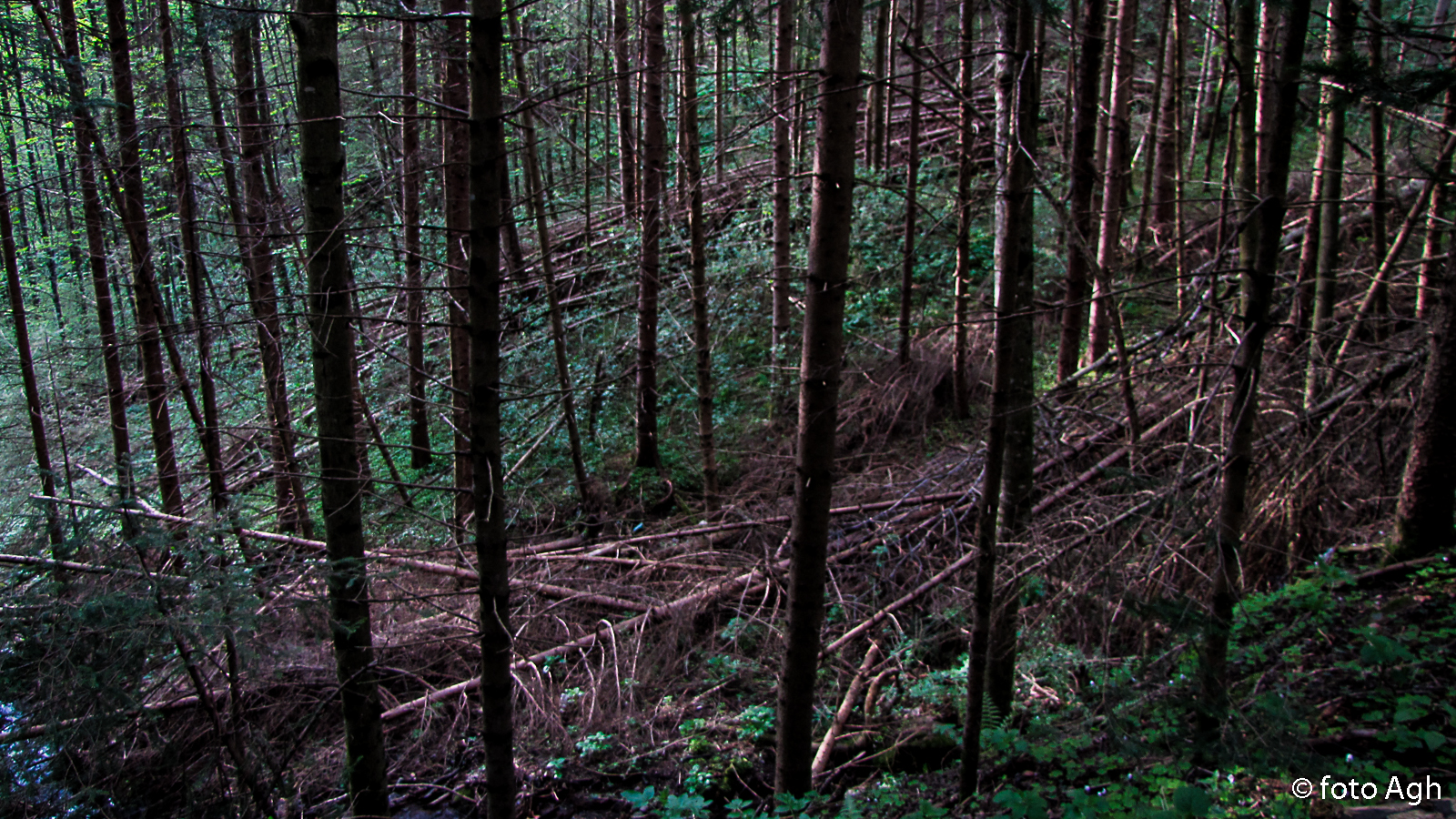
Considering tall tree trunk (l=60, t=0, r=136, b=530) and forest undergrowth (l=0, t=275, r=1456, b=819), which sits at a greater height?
tall tree trunk (l=60, t=0, r=136, b=530)

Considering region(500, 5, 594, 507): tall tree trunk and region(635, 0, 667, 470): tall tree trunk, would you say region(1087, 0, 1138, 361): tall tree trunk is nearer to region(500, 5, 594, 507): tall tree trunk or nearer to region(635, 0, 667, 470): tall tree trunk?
region(635, 0, 667, 470): tall tree trunk

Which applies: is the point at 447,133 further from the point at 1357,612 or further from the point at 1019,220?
the point at 1357,612

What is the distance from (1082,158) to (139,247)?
7.65m

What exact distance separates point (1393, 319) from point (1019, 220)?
3848 mm

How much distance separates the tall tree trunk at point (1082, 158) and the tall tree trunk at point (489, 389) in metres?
2.47

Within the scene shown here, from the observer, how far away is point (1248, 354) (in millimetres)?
3012

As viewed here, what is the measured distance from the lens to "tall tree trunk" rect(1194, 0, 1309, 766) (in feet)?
9.46

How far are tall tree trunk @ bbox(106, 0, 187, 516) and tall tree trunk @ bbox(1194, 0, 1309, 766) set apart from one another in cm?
654

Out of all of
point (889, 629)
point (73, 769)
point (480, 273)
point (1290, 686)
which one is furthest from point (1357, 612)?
point (73, 769)

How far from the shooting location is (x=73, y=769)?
12.7 feet

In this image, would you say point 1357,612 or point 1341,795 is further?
point 1357,612

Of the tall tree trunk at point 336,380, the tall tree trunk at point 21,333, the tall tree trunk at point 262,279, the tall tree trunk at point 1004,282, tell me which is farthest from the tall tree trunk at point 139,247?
the tall tree trunk at point 1004,282

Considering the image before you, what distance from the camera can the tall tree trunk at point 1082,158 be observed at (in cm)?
502

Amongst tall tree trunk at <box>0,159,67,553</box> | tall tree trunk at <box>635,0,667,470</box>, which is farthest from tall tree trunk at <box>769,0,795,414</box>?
tall tree trunk at <box>0,159,67,553</box>
